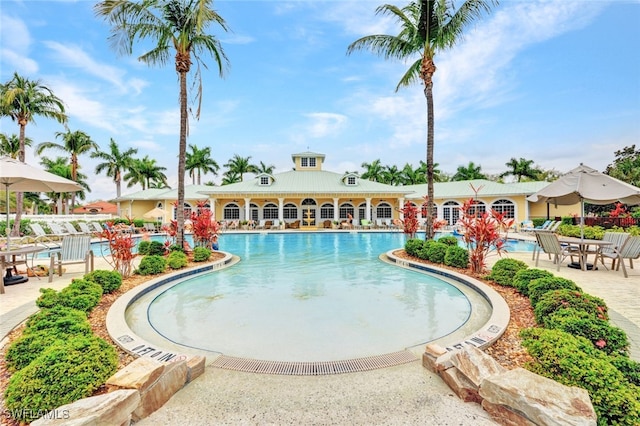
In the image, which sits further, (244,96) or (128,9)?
(244,96)

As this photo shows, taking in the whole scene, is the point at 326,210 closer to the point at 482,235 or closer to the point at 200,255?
the point at 200,255

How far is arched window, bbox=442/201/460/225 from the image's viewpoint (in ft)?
88.3

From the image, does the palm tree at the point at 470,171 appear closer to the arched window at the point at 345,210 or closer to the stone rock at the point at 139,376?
the arched window at the point at 345,210

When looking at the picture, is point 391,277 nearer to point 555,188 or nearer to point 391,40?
point 555,188

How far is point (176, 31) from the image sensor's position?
10.2 meters

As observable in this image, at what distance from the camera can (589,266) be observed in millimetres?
8570

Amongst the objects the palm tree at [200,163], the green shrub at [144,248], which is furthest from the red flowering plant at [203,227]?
the palm tree at [200,163]

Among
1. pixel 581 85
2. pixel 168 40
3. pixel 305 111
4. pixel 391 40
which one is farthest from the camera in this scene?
pixel 305 111

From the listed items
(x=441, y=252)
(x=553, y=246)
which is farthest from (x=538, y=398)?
(x=553, y=246)

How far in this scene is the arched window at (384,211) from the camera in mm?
27797

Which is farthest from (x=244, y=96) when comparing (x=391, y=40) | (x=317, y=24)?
(x=391, y=40)

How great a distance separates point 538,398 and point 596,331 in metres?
1.58

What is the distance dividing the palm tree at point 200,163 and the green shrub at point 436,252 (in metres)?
33.6

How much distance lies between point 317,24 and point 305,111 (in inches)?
495
